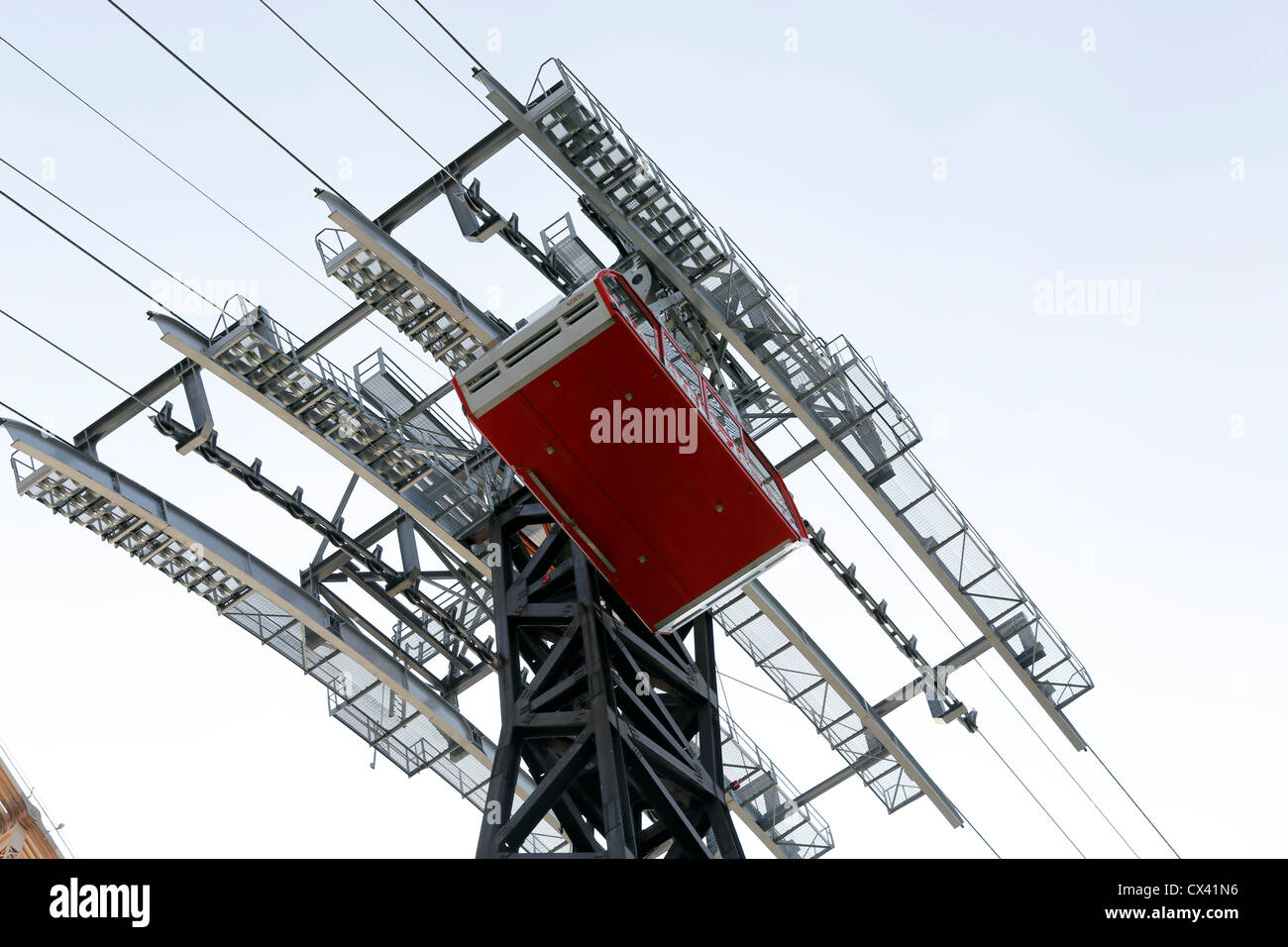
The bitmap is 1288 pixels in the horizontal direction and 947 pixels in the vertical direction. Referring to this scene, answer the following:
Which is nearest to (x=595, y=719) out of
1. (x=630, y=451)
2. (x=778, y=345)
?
(x=630, y=451)

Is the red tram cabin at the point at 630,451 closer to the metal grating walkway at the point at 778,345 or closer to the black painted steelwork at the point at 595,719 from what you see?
the black painted steelwork at the point at 595,719

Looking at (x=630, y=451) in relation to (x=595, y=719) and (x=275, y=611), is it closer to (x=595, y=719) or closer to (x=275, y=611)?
(x=595, y=719)

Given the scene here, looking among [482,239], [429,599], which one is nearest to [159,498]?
[429,599]

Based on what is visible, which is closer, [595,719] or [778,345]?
[595,719]

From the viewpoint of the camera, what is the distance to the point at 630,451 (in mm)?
16344

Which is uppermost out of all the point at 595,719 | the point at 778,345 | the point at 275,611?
the point at 778,345

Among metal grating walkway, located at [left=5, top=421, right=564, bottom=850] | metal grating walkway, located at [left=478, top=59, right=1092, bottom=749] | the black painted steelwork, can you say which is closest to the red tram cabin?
the black painted steelwork

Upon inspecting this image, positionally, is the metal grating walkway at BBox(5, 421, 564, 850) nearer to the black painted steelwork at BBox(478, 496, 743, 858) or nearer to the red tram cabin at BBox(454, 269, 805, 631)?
the black painted steelwork at BBox(478, 496, 743, 858)

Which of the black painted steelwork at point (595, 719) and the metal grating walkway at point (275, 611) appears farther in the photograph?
the metal grating walkway at point (275, 611)

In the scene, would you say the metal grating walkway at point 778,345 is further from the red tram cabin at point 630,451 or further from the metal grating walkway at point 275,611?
the metal grating walkway at point 275,611

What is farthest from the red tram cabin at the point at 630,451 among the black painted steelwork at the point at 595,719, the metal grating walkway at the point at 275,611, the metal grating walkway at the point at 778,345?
the metal grating walkway at the point at 275,611

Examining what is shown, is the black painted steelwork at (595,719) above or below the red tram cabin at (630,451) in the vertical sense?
below

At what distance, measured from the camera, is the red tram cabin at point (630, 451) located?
52.6 ft

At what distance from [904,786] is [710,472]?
36.7ft
